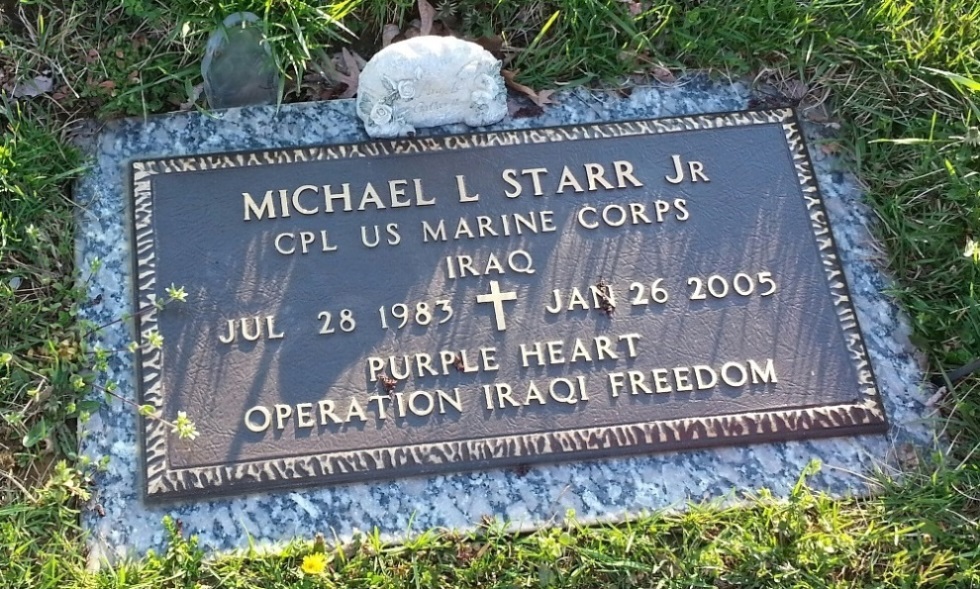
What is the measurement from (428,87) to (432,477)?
3.72ft

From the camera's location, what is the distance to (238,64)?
234 cm

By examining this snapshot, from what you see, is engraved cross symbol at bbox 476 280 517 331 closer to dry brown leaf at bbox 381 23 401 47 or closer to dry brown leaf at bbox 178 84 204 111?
dry brown leaf at bbox 381 23 401 47

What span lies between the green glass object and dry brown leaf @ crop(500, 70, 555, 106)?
2.40 ft

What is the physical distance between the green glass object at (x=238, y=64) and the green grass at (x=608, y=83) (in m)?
0.05

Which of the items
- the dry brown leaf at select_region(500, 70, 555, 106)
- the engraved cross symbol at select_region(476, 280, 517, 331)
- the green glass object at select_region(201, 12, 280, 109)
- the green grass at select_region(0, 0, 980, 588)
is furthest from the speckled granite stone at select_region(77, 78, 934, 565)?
the dry brown leaf at select_region(500, 70, 555, 106)

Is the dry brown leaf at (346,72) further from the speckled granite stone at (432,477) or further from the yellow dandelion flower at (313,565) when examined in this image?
the yellow dandelion flower at (313,565)

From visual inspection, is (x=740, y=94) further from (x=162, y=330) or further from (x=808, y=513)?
(x=162, y=330)

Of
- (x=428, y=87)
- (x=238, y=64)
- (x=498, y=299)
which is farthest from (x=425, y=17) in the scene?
(x=498, y=299)

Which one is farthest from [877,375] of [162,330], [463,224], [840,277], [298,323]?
[162,330]

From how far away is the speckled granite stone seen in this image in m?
1.93

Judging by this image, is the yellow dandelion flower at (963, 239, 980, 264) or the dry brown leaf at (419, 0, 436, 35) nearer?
the yellow dandelion flower at (963, 239, 980, 264)

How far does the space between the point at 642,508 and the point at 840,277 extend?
0.90m

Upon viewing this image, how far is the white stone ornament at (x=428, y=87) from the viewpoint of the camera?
219cm

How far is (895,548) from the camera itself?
195cm
